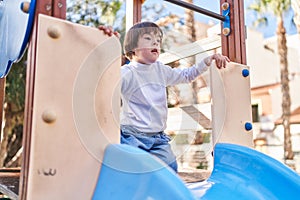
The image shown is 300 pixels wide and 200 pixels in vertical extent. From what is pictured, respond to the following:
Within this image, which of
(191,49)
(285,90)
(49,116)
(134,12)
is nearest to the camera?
(49,116)

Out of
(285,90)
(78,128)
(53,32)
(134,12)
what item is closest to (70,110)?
(78,128)

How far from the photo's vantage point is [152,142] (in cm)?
137

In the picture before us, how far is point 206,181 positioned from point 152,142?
0.25 metres

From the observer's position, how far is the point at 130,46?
154cm

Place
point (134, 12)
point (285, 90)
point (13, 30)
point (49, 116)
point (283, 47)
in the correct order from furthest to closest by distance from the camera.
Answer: point (283, 47)
point (285, 90)
point (134, 12)
point (13, 30)
point (49, 116)

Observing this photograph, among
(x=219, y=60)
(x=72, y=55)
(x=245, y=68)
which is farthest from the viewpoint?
(x=245, y=68)

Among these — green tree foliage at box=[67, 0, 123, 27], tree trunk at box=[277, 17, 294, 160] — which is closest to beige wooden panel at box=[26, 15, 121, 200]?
green tree foliage at box=[67, 0, 123, 27]

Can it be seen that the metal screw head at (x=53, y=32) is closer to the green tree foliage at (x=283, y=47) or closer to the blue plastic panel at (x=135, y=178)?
the blue plastic panel at (x=135, y=178)

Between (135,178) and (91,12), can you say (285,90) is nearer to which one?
(91,12)

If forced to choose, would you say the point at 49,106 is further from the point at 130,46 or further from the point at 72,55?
the point at 130,46

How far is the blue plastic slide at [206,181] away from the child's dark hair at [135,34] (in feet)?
1.71

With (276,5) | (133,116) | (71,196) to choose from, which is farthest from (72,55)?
(276,5)

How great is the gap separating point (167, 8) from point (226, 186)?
2.98ft

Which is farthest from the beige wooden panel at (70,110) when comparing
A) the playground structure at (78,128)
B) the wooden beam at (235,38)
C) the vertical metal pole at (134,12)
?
the vertical metal pole at (134,12)
